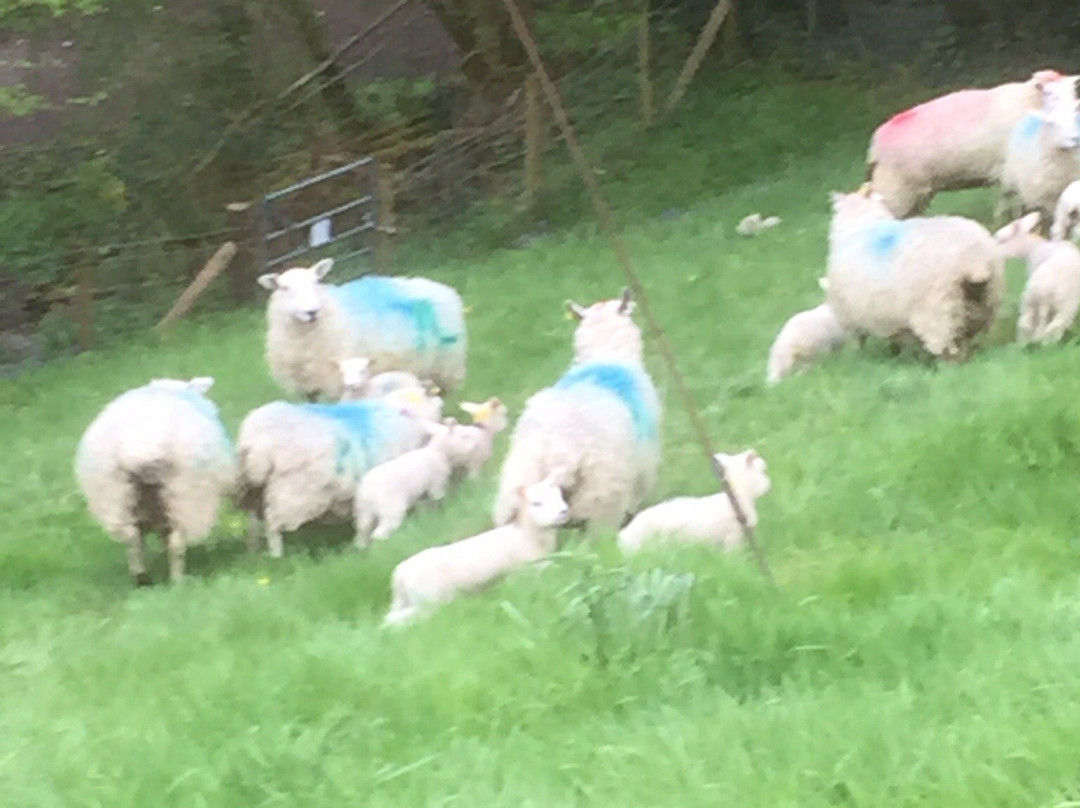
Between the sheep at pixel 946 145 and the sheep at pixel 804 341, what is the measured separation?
2529 millimetres

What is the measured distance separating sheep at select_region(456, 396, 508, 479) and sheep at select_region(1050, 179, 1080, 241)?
3.06 metres

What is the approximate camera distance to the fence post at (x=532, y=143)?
1318 cm

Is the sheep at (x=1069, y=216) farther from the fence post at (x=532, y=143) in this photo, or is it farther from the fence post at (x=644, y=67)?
the fence post at (x=644, y=67)

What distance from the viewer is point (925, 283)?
6.14m

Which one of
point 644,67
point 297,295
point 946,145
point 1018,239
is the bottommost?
point 1018,239

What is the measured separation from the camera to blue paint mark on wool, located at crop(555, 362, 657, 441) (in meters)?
5.06

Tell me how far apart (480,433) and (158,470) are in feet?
4.55

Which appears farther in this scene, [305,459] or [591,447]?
[305,459]

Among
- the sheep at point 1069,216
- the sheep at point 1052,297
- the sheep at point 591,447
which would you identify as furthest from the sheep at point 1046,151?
the sheep at point 591,447

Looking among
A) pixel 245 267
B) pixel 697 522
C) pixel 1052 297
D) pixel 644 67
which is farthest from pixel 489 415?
pixel 644 67

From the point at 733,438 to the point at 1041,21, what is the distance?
11305mm

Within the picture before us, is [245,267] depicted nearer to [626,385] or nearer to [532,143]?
[532,143]

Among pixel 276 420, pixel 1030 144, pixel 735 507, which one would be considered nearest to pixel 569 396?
pixel 735 507

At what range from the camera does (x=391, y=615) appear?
171 inches
